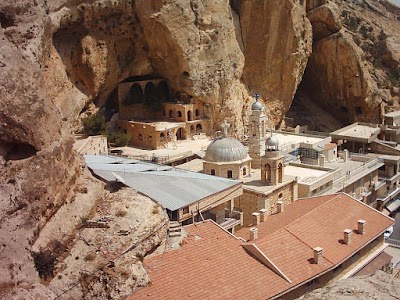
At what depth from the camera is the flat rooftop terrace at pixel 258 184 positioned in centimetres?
2844

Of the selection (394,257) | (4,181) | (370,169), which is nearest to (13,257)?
(4,181)

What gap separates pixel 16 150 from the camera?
560 inches

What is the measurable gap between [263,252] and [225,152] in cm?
1087

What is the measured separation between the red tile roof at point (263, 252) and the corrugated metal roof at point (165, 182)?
1.82 meters

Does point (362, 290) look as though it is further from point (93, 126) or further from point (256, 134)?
point (93, 126)

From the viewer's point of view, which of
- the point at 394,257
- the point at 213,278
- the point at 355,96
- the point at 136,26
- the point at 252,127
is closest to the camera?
the point at 213,278

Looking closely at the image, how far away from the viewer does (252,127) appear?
36.7 m

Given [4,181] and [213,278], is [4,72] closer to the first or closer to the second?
[4,181]

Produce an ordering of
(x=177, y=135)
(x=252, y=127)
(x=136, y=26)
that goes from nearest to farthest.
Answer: (x=252, y=127), (x=136, y=26), (x=177, y=135)

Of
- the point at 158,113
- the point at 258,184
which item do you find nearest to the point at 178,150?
the point at 158,113

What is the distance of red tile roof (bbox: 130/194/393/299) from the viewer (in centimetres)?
1708

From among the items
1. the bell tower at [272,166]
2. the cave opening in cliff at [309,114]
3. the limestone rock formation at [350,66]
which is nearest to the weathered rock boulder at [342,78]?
the limestone rock formation at [350,66]

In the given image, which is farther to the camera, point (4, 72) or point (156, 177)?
point (156, 177)

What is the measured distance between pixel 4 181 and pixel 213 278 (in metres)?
7.88
